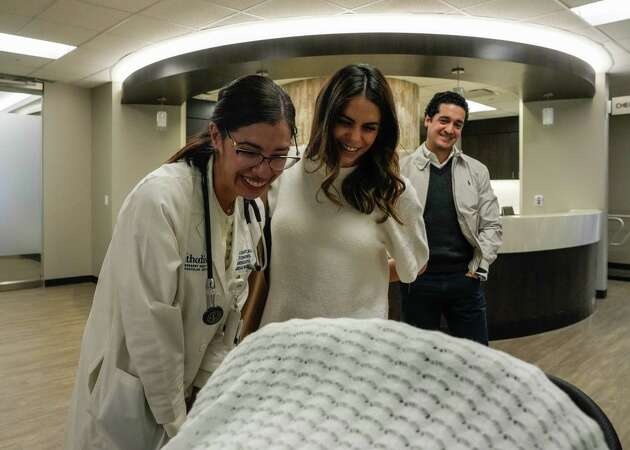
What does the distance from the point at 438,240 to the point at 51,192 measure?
21.3 feet

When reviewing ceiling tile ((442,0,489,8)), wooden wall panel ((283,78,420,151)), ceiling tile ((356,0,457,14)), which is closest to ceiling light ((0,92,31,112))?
wooden wall panel ((283,78,420,151))

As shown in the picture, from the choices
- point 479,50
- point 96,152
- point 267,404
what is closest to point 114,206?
point 96,152

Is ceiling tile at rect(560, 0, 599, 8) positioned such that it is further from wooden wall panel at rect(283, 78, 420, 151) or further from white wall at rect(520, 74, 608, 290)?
white wall at rect(520, 74, 608, 290)

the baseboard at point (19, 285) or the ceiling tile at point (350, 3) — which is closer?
the ceiling tile at point (350, 3)

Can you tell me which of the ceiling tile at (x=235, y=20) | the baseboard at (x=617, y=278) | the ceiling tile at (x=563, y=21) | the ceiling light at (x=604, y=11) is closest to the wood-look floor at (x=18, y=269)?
the ceiling tile at (x=235, y=20)

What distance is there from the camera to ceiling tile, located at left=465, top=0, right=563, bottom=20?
13.3ft

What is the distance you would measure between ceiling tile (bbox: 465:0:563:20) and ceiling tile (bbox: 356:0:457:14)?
0.24 metres

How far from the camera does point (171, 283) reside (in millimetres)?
1033

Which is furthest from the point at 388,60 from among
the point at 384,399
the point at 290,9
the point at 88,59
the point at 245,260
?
the point at 384,399

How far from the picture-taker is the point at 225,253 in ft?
3.91

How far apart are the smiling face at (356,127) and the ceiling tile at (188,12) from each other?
129 inches

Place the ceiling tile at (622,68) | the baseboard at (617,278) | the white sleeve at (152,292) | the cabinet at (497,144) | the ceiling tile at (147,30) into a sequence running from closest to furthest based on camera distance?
the white sleeve at (152,292), the ceiling tile at (147,30), the ceiling tile at (622,68), the baseboard at (617,278), the cabinet at (497,144)

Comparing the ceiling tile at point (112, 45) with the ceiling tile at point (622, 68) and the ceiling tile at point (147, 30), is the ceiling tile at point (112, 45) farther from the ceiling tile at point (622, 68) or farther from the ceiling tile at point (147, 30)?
the ceiling tile at point (622, 68)

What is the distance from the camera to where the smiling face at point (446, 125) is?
2312 mm
